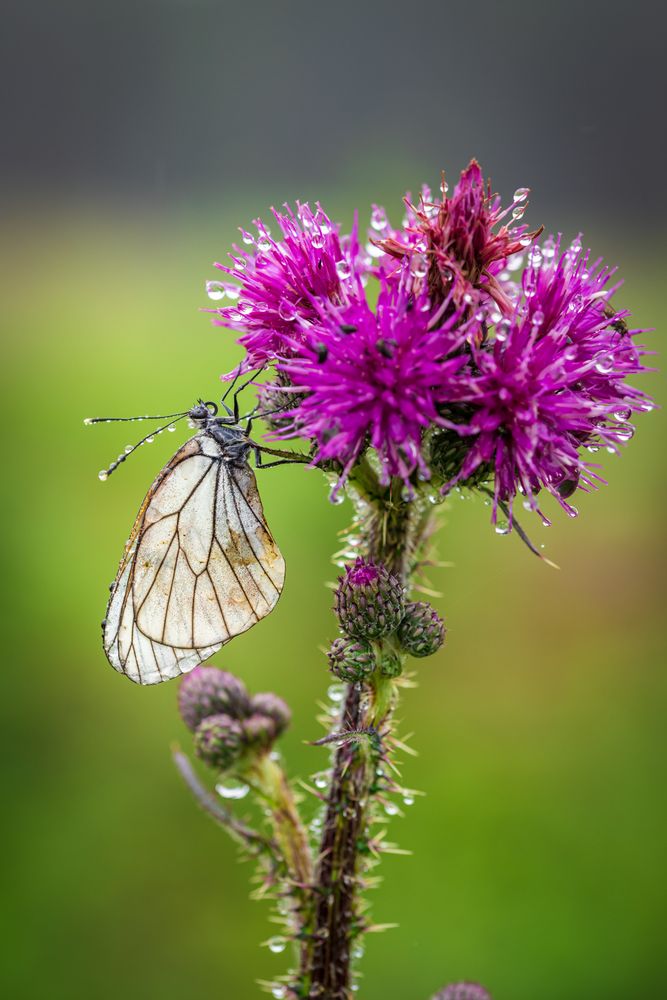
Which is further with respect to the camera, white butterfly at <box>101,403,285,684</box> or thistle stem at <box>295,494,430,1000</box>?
white butterfly at <box>101,403,285,684</box>

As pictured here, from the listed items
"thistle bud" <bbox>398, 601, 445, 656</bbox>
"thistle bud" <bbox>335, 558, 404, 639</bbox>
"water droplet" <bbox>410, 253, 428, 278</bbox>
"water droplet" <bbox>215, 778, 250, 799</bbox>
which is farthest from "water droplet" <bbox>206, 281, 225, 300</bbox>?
"water droplet" <bbox>215, 778, 250, 799</bbox>

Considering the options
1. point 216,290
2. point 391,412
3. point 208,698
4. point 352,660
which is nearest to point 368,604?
point 352,660

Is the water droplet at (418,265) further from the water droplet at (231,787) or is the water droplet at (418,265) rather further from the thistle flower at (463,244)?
the water droplet at (231,787)

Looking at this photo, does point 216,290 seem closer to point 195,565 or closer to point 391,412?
point 391,412

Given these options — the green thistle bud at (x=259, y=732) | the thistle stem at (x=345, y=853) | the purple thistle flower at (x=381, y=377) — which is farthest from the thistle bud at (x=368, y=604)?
the green thistle bud at (x=259, y=732)

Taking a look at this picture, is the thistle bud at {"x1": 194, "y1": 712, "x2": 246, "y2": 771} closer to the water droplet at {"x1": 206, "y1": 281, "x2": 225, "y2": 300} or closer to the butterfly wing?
the butterfly wing
